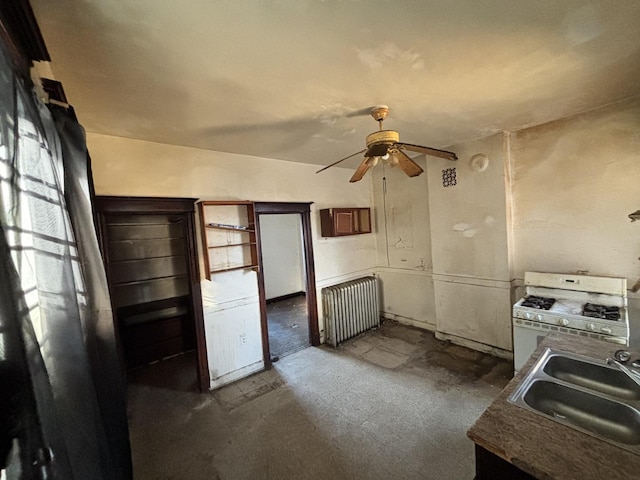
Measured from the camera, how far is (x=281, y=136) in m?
2.65

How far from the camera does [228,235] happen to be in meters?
3.04

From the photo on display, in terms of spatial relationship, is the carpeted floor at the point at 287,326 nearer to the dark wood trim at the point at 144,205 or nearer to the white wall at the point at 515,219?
the white wall at the point at 515,219

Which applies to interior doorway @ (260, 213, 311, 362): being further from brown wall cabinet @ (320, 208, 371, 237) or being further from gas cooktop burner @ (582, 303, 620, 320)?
gas cooktop burner @ (582, 303, 620, 320)

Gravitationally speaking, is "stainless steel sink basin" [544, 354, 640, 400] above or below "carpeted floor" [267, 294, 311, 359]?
above

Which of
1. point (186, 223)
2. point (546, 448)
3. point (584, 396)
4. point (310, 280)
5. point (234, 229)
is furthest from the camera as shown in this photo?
point (310, 280)

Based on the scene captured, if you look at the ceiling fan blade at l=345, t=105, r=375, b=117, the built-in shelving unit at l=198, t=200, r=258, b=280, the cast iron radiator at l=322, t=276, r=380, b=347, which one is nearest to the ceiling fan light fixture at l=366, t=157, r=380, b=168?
the ceiling fan blade at l=345, t=105, r=375, b=117

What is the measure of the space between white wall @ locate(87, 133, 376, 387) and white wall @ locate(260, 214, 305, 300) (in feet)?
7.53

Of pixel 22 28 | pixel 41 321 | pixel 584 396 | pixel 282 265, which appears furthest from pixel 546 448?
pixel 282 265

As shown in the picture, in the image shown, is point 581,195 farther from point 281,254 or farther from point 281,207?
point 281,254

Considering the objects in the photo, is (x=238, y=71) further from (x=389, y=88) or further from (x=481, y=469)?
(x=481, y=469)

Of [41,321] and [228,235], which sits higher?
[228,235]

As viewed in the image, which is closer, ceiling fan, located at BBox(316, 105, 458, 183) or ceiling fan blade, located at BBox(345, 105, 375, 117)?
ceiling fan, located at BBox(316, 105, 458, 183)

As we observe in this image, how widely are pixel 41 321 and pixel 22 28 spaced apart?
1.12 m

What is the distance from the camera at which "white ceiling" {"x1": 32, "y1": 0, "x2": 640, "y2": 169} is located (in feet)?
3.86
